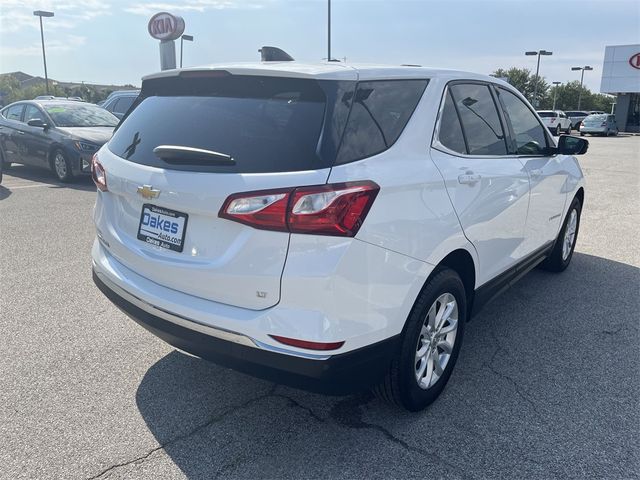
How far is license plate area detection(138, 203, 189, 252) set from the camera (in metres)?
2.56

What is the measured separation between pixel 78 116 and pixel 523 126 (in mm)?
9858

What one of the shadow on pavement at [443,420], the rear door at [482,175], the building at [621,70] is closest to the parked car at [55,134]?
the shadow on pavement at [443,420]

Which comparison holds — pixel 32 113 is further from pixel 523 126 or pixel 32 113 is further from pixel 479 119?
pixel 479 119

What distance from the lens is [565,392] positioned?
325cm

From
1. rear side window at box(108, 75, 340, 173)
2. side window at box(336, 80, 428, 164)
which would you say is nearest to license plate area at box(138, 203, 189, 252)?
rear side window at box(108, 75, 340, 173)

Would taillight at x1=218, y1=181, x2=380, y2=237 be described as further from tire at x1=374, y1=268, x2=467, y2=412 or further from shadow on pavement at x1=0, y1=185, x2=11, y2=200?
shadow on pavement at x1=0, y1=185, x2=11, y2=200

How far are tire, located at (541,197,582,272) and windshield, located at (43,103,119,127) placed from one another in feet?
30.6

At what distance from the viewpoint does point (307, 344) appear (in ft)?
7.52

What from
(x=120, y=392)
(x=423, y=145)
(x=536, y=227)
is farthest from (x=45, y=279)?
(x=536, y=227)

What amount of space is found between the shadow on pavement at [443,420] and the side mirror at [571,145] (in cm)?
155

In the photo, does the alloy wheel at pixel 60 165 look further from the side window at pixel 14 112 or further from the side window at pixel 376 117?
the side window at pixel 376 117

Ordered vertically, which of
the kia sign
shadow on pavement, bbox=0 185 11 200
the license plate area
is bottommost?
shadow on pavement, bbox=0 185 11 200

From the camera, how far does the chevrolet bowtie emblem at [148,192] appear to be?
8.60 ft

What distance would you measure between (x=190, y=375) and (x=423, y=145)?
1939 mm
